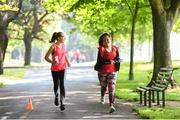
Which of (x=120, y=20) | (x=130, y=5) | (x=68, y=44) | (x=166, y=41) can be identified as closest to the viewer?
(x=166, y=41)

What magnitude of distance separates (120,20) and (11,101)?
627 inches

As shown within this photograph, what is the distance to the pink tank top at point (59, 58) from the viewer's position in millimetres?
14141

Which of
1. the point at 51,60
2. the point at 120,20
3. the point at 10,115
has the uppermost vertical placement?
the point at 120,20

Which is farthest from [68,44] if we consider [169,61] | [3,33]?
[169,61]

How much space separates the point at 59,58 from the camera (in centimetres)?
1424

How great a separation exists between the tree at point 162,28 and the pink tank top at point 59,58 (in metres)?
7.61

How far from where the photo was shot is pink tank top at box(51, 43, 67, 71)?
14.1 m

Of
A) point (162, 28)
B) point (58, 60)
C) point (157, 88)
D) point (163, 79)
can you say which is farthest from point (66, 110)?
point (162, 28)

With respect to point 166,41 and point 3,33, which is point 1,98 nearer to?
point 166,41

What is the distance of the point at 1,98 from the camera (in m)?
18.6

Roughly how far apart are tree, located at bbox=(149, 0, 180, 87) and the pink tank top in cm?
761

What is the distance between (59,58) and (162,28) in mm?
8007

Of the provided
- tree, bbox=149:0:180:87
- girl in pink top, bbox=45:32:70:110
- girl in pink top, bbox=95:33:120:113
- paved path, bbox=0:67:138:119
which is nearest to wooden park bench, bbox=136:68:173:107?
paved path, bbox=0:67:138:119

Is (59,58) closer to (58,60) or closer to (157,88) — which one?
(58,60)
